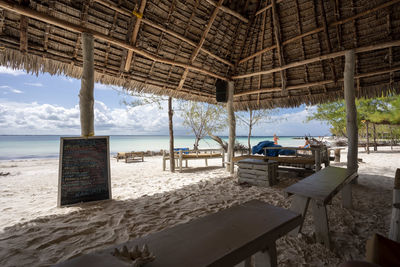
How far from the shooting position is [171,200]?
3.79m

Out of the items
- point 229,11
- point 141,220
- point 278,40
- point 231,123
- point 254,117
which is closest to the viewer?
point 141,220

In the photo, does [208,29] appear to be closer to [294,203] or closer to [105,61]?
[105,61]

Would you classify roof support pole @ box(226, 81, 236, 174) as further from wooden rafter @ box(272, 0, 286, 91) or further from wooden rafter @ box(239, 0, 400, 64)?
wooden rafter @ box(272, 0, 286, 91)

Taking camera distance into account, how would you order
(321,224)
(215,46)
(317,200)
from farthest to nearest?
(215,46) < (321,224) < (317,200)

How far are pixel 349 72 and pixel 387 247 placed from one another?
5340 millimetres

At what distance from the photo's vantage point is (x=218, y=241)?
1101 millimetres

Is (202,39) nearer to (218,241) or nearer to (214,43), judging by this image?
(214,43)

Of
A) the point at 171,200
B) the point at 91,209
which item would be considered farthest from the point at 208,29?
the point at 91,209

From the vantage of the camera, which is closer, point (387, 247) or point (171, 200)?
point (387, 247)

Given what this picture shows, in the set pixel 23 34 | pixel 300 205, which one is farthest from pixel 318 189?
pixel 23 34

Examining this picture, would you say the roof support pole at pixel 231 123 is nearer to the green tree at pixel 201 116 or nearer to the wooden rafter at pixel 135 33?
the wooden rafter at pixel 135 33

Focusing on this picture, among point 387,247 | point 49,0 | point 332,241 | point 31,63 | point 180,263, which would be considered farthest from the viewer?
point 31,63

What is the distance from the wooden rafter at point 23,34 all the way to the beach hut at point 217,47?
16mm

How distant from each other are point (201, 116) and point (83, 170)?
12.0 meters
